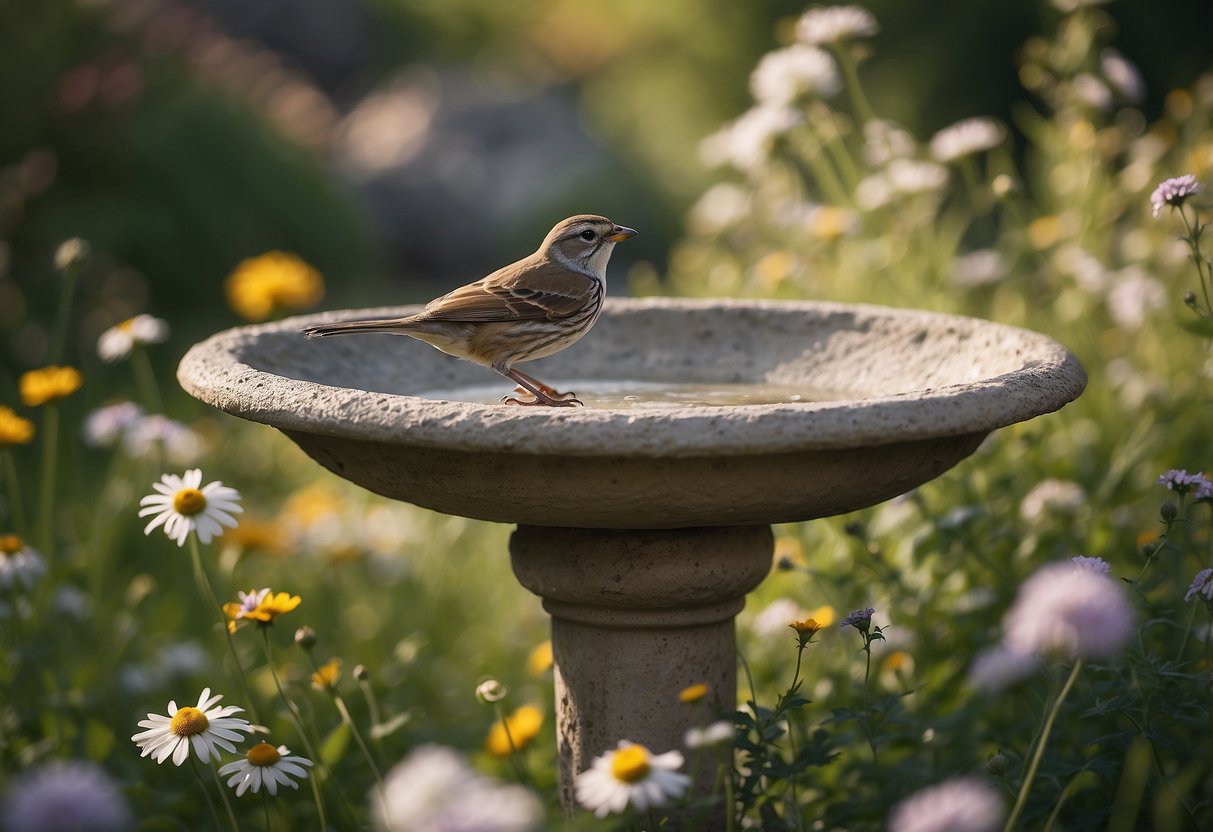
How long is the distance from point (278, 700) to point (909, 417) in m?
1.99

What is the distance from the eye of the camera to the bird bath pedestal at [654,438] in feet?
7.09

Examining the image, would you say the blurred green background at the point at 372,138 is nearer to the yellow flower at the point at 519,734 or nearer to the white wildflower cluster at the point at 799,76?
the white wildflower cluster at the point at 799,76

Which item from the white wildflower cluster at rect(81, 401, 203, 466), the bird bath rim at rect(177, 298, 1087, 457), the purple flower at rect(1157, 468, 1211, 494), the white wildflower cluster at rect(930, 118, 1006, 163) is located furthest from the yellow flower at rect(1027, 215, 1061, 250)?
the white wildflower cluster at rect(81, 401, 203, 466)

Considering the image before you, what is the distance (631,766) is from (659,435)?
0.52 m

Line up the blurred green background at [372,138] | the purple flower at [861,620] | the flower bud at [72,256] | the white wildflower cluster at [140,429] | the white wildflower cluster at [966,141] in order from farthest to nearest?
the blurred green background at [372,138] < the white wildflower cluster at [966,141] < the white wildflower cluster at [140,429] < the flower bud at [72,256] < the purple flower at [861,620]

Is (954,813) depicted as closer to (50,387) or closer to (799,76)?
(50,387)

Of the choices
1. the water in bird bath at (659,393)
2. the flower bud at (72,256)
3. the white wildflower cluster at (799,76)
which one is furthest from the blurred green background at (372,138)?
the water in bird bath at (659,393)

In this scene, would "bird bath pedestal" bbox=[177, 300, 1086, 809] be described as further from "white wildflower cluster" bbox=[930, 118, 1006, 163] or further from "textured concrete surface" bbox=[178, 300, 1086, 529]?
"white wildflower cluster" bbox=[930, 118, 1006, 163]

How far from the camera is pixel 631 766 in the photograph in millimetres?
1949

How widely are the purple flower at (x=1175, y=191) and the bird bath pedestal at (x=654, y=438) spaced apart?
1.23ft

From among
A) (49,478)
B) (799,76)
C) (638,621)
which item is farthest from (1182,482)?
(49,478)

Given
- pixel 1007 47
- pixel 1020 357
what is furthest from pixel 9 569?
pixel 1007 47

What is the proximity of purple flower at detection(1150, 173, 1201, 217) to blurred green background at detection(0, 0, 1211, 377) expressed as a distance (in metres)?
3.33

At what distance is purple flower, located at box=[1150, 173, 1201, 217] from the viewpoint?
2.67 m
